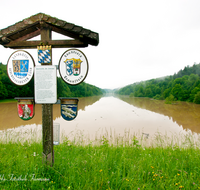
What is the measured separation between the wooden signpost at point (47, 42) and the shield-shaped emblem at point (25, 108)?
26 centimetres

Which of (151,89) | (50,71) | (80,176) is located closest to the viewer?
(80,176)

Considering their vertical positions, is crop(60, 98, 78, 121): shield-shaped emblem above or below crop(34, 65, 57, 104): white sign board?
below

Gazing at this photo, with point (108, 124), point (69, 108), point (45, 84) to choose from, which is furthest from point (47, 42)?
point (108, 124)

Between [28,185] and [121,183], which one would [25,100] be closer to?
[28,185]

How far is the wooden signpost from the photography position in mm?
2410

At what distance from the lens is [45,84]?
2.40 m

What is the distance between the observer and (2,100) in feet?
96.4

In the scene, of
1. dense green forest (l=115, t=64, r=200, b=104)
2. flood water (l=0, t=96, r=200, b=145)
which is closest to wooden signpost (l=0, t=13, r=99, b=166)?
flood water (l=0, t=96, r=200, b=145)

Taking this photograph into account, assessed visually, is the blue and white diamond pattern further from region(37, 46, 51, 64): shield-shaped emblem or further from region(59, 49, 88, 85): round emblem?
region(59, 49, 88, 85): round emblem

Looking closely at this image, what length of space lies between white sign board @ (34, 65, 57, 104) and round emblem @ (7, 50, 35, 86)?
0.23 meters

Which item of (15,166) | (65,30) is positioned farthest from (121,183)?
(65,30)

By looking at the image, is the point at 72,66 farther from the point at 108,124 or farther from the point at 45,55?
the point at 108,124

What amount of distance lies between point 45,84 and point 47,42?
2.93ft

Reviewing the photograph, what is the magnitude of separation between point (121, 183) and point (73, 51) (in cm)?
258
